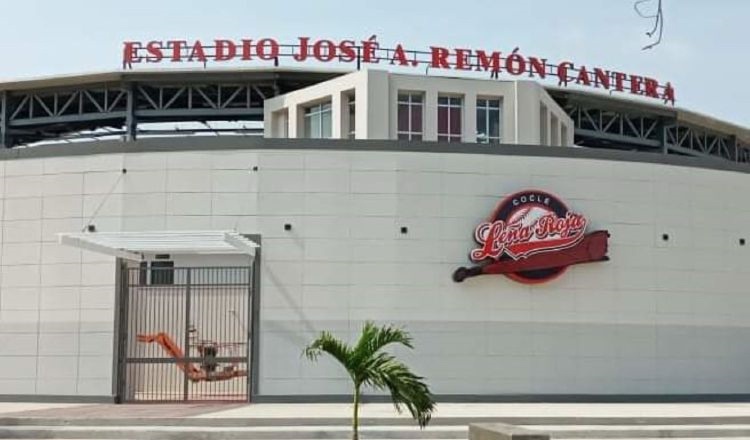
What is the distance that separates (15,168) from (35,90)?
27101 mm

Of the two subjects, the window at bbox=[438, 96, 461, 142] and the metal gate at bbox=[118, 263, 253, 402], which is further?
the window at bbox=[438, 96, 461, 142]

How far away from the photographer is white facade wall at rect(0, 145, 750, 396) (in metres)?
24.5

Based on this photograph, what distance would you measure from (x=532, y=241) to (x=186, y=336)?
869 centimetres

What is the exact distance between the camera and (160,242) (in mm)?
23172

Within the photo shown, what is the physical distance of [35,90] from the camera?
51000 mm

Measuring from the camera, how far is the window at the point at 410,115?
35.0 m

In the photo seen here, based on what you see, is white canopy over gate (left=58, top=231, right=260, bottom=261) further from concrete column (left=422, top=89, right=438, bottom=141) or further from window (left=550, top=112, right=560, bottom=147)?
window (left=550, top=112, right=560, bottom=147)

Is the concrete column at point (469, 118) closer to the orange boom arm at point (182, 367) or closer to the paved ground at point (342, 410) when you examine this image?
the paved ground at point (342, 410)

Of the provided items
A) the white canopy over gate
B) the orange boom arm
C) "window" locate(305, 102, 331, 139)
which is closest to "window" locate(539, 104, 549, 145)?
"window" locate(305, 102, 331, 139)

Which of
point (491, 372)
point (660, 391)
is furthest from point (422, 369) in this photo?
point (660, 391)

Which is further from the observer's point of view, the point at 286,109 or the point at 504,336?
the point at 286,109

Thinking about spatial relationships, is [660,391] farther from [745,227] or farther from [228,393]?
[228,393]

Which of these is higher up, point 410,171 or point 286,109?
point 286,109

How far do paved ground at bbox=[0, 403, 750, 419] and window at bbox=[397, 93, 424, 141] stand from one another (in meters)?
13.3
